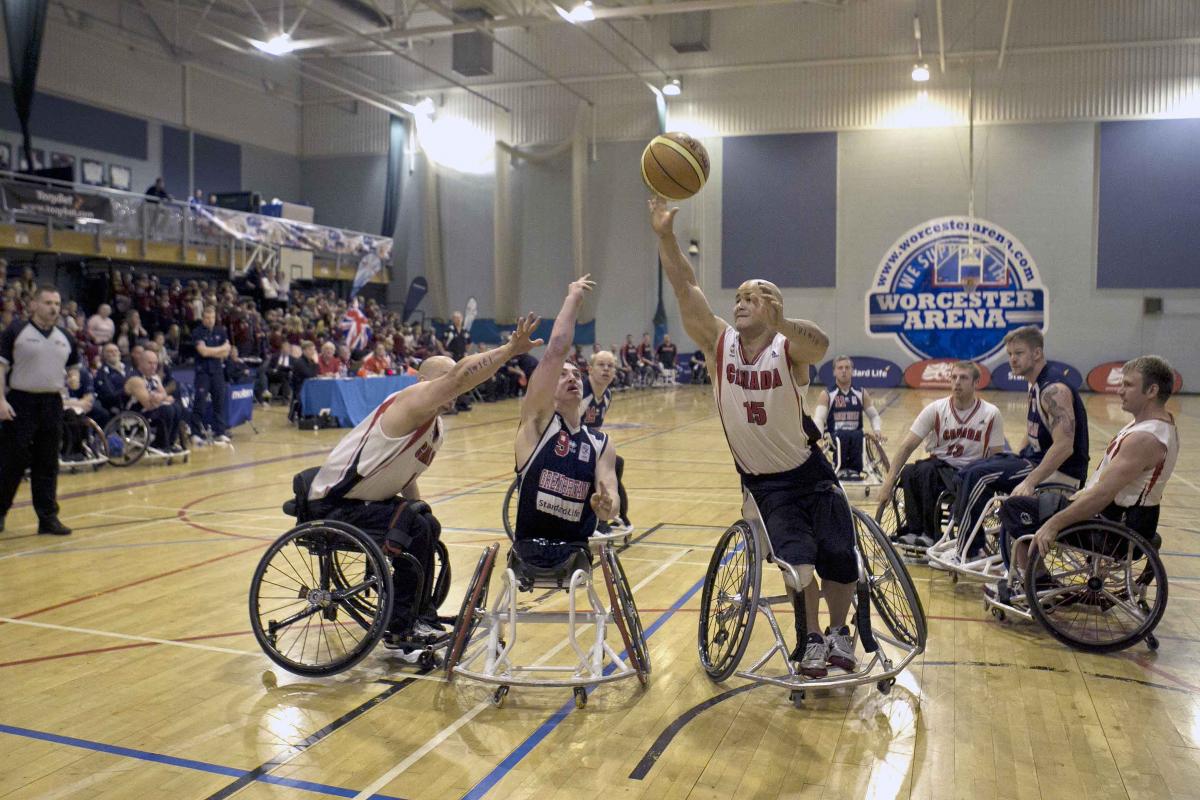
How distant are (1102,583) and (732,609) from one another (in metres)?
1.69

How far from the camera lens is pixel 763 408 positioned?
3.89m

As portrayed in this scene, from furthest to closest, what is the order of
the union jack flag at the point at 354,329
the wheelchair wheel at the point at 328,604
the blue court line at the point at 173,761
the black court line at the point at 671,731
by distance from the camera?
the union jack flag at the point at 354,329
the wheelchair wheel at the point at 328,604
the black court line at the point at 671,731
the blue court line at the point at 173,761

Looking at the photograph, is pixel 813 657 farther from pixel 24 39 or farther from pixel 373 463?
pixel 24 39

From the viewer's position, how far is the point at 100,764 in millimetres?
3244

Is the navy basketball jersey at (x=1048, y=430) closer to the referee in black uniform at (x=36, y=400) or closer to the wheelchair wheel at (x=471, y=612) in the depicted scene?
the wheelchair wheel at (x=471, y=612)

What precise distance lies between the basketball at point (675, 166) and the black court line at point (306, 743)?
237 cm

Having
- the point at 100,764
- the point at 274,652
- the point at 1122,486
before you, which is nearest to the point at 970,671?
the point at 1122,486

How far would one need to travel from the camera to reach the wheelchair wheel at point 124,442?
10.4 meters

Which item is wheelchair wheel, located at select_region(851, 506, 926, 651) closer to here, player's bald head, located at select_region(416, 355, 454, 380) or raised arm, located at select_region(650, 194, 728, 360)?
raised arm, located at select_region(650, 194, 728, 360)

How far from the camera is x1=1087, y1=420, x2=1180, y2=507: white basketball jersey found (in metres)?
4.36

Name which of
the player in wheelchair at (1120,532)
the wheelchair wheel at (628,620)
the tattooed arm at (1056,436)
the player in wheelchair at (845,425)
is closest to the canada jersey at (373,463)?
the wheelchair wheel at (628,620)

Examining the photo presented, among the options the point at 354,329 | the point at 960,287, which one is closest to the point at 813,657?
the point at 354,329

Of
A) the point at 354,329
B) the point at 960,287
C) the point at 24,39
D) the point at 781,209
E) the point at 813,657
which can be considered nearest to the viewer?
the point at 813,657

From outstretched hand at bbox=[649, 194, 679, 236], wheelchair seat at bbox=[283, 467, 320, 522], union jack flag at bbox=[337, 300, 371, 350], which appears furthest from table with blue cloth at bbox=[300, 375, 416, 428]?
outstretched hand at bbox=[649, 194, 679, 236]
